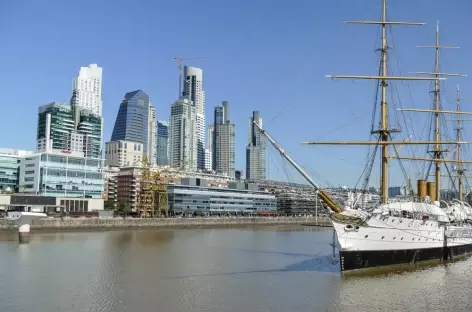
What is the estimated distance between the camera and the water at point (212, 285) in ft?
85.5

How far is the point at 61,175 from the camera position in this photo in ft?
387

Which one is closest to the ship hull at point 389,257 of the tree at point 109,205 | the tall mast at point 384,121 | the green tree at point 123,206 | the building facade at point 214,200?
the tall mast at point 384,121

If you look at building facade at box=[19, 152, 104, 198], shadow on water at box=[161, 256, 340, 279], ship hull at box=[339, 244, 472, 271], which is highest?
building facade at box=[19, 152, 104, 198]

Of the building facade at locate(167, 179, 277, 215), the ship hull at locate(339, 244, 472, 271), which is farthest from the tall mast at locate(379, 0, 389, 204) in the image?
the building facade at locate(167, 179, 277, 215)

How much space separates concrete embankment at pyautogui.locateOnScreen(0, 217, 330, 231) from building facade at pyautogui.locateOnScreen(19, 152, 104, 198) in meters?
20.2

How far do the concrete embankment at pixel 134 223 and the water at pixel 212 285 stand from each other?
4113 cm

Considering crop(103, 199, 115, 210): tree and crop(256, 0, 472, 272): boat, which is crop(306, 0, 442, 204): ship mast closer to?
crop(256, 0, 472, 272): boat

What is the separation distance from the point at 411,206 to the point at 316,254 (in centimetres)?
1398

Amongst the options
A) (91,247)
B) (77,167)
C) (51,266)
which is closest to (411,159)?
(91,247)

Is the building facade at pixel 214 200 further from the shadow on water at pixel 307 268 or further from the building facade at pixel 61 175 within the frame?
the shadow on water at pixel 307 268

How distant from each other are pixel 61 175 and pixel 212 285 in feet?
314

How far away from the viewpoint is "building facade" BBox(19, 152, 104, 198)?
11600 cm

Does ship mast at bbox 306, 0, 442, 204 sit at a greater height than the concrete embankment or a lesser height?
greater

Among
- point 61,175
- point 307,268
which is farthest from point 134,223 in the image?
point 307,268
